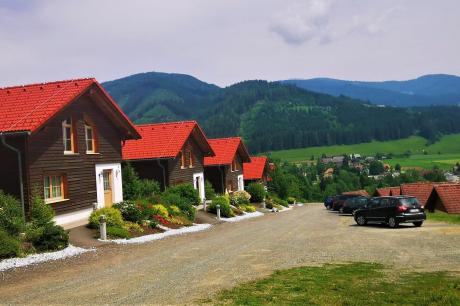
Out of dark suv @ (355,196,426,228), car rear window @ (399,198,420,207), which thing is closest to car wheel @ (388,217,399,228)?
dark suv @ (355,196,426,228)

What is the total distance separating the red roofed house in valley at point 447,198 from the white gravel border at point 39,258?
30563mm

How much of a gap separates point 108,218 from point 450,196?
2880 centimetres

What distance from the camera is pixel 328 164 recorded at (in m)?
182

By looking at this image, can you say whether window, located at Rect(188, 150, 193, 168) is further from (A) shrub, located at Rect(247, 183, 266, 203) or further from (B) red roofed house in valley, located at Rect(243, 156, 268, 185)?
(B) red roofed house in valley, located at Rect(243, 156, 268, 185)

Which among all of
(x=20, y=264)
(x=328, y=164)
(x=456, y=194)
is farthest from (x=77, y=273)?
(x=328, y=164)

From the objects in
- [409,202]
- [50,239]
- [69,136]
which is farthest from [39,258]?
[409,202]

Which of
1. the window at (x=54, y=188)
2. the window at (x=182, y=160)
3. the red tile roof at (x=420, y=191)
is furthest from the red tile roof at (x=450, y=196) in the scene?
the window at (x=54, y=188)

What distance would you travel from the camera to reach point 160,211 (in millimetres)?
26781

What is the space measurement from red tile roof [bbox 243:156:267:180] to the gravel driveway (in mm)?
42899

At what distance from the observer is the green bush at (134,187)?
102 ft

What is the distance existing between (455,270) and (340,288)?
11.7 feet

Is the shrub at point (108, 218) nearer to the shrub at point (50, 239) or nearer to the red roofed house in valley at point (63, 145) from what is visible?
the red roofed house in valley at point (63, 145)

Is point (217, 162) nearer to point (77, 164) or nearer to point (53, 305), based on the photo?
point (77, 164)

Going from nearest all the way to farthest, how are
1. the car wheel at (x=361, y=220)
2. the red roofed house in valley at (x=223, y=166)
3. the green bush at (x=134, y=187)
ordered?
the car wheel at (x=361, y=220) < the green bush at (x=134, y=187) < the red roofed house in valley at (x=223, y=166)
